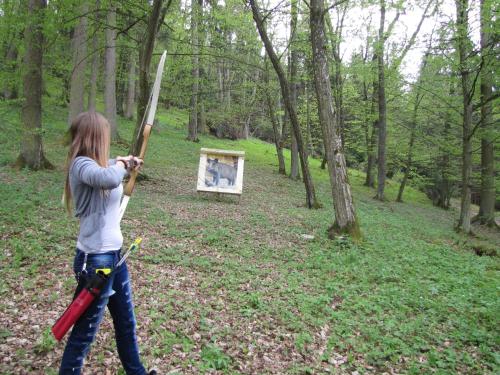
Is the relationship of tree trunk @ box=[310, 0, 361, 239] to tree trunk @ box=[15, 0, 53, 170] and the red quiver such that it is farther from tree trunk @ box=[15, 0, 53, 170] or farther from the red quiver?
tree trunk @ box=[15, 0, 53, 170]

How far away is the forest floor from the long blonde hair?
62 centimetres

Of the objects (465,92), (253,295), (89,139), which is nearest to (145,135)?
(89,139)

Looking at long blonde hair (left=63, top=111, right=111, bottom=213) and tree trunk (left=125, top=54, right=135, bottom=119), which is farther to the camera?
tree trunk (left=125, top=54, right=135, bottom=119)

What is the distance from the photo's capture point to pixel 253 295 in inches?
195

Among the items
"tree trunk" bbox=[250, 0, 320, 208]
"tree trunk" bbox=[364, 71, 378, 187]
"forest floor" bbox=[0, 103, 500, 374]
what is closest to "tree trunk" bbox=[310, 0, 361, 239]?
"forest floor" bbox=[0, 103, 500, 374]

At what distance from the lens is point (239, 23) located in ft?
50.0

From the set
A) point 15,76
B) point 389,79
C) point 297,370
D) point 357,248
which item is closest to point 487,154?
point 389,79

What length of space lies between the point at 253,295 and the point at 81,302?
280 centimetres

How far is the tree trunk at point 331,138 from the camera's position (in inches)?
316

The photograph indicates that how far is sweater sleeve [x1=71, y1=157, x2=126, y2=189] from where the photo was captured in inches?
94.3

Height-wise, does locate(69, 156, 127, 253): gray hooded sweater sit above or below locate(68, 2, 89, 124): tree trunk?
below

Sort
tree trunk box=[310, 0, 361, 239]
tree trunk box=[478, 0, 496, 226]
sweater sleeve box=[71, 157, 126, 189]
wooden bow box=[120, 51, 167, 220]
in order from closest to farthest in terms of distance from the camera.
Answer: sweater sleeve box=[71, 157, 126, 189] → wooden bow box=[120, 51, 167, 220] → tree trunk box=[310, 0, 361, 239] → tree trunk box=[478, 0, 496, 226]

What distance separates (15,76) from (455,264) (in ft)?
36.3

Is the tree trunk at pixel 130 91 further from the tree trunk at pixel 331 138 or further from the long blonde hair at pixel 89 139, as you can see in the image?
the long blonde hair at pixel 89 139
